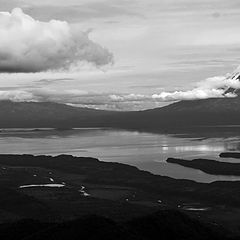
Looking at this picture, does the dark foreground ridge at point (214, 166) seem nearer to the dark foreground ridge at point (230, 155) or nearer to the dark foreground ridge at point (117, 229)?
the dark foreground ridge at point (230, 155)

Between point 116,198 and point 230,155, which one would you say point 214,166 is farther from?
point 116,198

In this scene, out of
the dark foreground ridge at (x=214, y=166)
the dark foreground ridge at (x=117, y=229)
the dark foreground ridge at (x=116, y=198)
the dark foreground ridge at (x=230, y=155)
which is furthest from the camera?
the dark foreground ridge at (x=230, y=155)

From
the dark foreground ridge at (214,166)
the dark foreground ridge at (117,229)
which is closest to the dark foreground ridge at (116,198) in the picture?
the dark foreground ridge at (117,229)

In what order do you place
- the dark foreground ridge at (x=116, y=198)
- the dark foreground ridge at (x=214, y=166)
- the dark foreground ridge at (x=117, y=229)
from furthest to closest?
the dark foreground ridge at (x=214, y=166) → the dark foreground ridge at (x=116, y=198) → the dark foreground ridge at (x=117, y=229)

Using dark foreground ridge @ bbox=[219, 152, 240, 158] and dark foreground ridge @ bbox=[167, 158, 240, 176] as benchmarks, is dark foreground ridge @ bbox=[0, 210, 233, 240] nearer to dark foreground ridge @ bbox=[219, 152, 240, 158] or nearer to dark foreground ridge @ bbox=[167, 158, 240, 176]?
dark foreground ridge @ bbox=[167, 158, 240, 176]

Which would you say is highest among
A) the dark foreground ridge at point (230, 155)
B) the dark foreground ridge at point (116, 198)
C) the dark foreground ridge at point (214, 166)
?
the dark foreground ridge at point (230, 155)

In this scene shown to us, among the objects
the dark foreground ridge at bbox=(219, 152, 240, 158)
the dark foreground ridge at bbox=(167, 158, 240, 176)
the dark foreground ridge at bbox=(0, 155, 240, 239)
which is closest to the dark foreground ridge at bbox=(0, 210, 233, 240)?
the dark foreground ridge at bbox=(0, 155, 240, 239)

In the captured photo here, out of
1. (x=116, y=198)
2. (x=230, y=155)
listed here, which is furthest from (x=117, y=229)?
(x=230, y=155)
